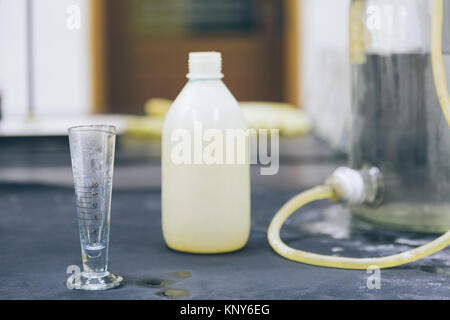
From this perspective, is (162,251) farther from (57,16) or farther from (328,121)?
(57,16)

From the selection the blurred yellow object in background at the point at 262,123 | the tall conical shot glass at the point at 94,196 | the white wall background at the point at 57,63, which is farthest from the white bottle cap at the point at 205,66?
the white wall background at the point at 57,63

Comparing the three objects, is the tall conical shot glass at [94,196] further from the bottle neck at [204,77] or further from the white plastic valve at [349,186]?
the white plastic valve at [349,186]

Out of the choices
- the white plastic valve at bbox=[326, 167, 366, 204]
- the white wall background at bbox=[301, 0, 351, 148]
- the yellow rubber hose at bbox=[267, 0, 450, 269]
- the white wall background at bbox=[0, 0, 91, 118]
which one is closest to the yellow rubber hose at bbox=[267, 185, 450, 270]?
the yellow rubber hose at bbox=[267, 0, 450, 269]

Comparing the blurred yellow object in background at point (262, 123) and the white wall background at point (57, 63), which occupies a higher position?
the white wall background at point (57, 63)

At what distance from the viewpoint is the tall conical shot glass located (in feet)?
1.53

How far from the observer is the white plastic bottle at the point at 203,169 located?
1.78 feet

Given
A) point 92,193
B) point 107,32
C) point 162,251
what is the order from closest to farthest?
1. point 92,193
2. point 162,251
3. point 107,32

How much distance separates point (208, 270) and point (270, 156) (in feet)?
2.23

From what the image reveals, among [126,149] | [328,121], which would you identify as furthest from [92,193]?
[328,121]

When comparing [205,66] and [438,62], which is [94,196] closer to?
[205,66]

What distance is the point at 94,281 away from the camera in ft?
1.53

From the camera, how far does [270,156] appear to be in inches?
46.3

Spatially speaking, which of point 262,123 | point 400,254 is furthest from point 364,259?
point 262,123

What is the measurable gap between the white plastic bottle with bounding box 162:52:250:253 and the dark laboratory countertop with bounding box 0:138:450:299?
0.07ft
